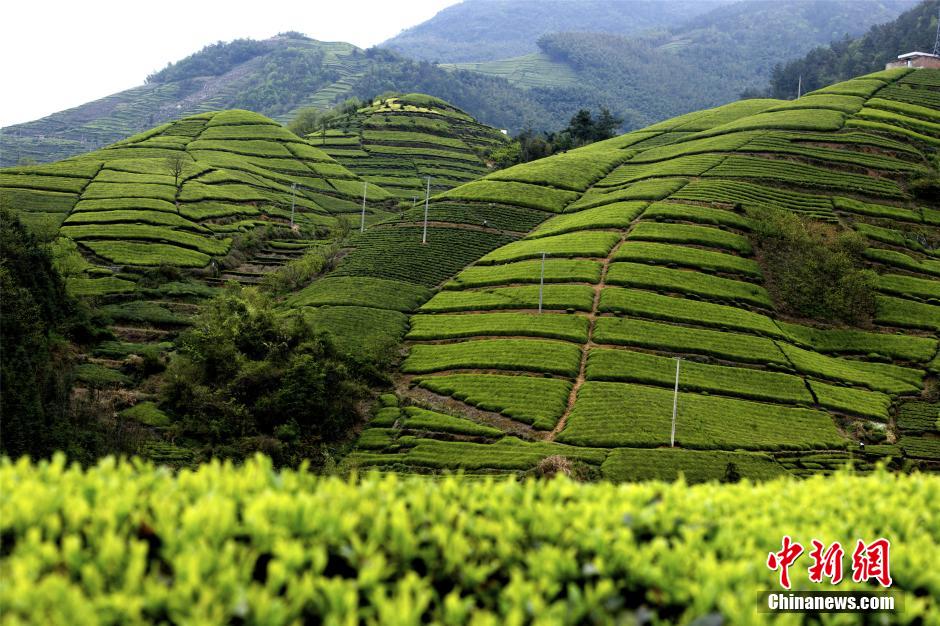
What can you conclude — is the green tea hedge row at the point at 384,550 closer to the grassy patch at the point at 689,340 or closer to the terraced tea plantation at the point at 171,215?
the terraced tea plantation at the point at 171,215

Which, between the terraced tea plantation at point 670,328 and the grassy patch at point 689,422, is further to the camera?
the terraced tea plantation at point 670,328

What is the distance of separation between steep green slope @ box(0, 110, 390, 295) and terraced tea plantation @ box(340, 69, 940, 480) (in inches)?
912

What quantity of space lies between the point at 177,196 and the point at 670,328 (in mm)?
71075

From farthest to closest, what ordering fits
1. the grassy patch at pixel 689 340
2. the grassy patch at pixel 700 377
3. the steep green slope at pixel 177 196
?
the steep green slope at pixel 177 196 → the grassy patch at pixel 689 340 → the grassy patch at pixel 700 377

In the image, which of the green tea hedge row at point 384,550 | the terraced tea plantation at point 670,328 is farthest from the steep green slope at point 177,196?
→ the green tea hedge row at point 384,550

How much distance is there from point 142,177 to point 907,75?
123m

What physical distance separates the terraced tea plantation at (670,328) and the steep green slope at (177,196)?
2317 cm

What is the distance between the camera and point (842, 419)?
50.0m

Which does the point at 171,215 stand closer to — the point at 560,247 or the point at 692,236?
the point at 560,247

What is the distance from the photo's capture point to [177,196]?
99.8 m

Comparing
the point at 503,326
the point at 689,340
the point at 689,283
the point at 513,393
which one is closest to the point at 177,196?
the point at 503,326

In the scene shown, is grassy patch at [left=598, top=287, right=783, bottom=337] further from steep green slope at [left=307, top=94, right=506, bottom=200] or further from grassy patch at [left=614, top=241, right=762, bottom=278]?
steep green slope at [left=307, top=94, right=506, bottom=200]

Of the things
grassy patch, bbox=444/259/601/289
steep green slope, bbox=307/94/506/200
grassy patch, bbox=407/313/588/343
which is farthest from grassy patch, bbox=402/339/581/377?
steep green slope, bbox=307/94/506/200

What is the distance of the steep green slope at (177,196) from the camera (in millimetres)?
79688
